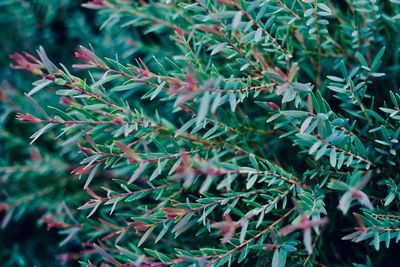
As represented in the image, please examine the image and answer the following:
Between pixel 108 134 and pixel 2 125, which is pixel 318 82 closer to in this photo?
pixel 108 134

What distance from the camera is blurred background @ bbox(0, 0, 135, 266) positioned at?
53.3 inches

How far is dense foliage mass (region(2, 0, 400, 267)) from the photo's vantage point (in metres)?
0.77

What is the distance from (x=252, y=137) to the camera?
1.09m

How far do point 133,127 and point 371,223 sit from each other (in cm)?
47

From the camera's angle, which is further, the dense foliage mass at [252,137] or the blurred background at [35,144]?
the blurred background at [35,144]

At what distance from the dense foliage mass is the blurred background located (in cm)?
21

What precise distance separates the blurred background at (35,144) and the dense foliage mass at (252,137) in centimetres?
21

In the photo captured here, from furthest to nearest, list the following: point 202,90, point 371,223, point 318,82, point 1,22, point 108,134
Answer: point 1,22 < point 108,134 < point 318,82 < point 371,223 < point 202,90

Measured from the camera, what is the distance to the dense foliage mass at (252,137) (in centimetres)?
77

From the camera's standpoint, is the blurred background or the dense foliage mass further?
the blurred background

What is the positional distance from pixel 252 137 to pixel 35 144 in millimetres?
797

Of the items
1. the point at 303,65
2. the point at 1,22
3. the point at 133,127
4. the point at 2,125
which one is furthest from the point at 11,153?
the point at 303,65

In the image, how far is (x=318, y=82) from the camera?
103 centimetres

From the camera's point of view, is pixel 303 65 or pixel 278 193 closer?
pixel 278 193
